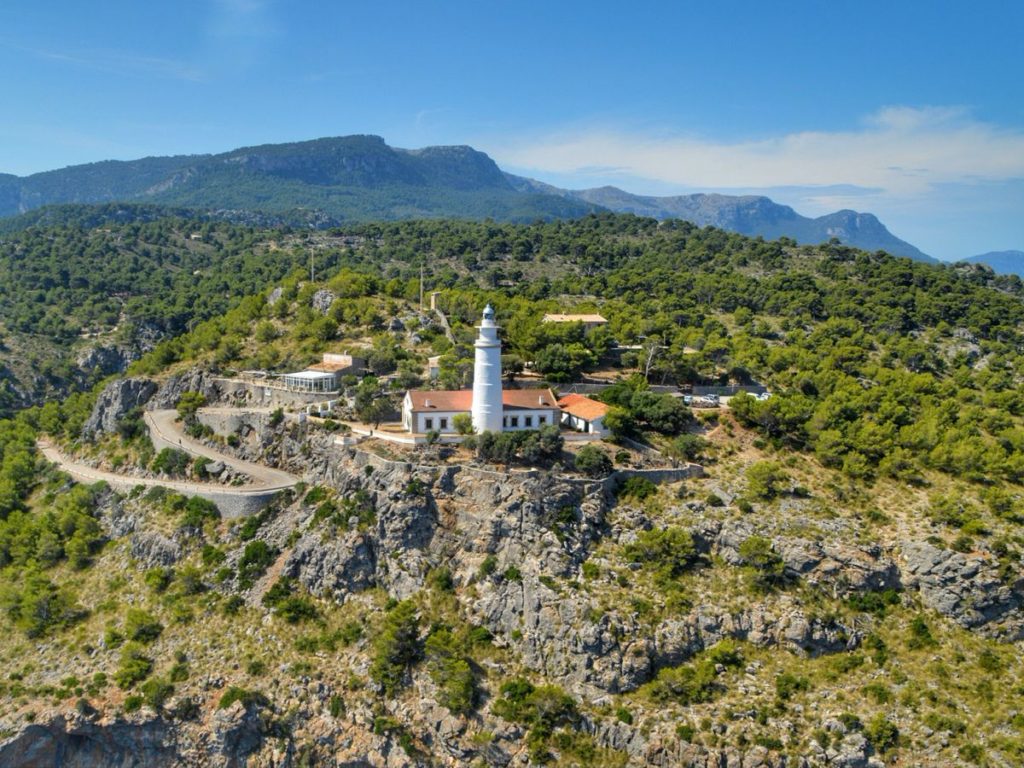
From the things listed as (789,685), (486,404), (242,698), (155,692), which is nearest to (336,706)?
(242,698)

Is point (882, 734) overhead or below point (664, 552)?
below

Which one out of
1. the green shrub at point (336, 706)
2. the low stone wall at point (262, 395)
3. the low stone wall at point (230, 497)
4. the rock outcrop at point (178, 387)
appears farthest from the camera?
the rock outcrop at point (178, 387)

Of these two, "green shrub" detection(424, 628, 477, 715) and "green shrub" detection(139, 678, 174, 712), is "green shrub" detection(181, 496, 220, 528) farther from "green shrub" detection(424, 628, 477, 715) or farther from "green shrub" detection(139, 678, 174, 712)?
"green shrub" detection(424, 628, 477, 715)

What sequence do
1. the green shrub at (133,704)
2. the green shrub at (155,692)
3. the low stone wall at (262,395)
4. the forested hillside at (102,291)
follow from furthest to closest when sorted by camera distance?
the forested hillside at (102,291) → the low stone wall at (262,395) → the green shrub at (155,692) → the green shrub at (133,704)

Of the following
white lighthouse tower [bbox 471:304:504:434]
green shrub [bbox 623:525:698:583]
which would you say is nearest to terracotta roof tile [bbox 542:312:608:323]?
white lighthouse tower [bbox 471:304:504:434]

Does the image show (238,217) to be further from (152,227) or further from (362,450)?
(362,450)

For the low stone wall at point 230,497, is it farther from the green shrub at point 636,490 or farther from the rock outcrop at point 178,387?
the green shrub at point 636,490

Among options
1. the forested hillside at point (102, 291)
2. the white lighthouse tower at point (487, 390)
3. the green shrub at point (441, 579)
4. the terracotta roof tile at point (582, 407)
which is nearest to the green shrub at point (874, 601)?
the terracotta roof tile at point (582, 407)

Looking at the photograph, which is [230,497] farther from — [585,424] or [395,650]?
[585,424]

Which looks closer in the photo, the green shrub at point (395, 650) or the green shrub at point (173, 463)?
the green shrub at point (395, 650)

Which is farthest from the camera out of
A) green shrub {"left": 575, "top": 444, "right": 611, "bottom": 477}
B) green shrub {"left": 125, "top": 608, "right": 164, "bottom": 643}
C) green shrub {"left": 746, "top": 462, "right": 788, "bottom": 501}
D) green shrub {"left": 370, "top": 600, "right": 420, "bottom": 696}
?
green shrub {"left": 746, "top": 462, "right": 788, "bottom": 501}

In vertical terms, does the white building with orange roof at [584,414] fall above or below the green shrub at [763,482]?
above
